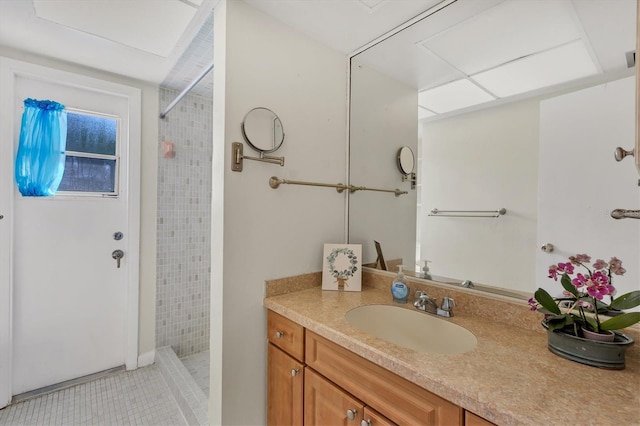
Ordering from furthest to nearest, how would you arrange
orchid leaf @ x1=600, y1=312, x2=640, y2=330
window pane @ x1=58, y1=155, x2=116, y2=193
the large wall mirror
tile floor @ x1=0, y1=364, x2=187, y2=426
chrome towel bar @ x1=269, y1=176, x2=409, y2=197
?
1. window pane @ x1=58, y1=155, x2=116, y2=193
2. tile floor @ x1=0, y1=364, x2=187, y2=426
3. chrome towel bar @ x1=269, y1=176, x2=409, y2=197
4. the large wall mirror
5. orchid leaf @ x1=600, y1=312, x2=640, y2=330

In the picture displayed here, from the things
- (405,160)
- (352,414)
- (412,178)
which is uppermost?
(405,160)

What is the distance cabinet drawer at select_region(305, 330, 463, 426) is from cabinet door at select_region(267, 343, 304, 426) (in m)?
0.12

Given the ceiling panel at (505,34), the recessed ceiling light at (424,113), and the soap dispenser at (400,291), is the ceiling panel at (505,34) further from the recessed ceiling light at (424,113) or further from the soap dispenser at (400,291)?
the soap dispenser at (400,291)

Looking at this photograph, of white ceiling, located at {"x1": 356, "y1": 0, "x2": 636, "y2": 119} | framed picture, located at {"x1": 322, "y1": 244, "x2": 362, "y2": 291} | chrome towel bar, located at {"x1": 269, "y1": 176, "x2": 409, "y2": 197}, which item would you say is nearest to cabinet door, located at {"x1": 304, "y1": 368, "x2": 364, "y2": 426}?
framed picture, located at {"x1": 322, "y1": 244, "x2": 362, "y2": 291}

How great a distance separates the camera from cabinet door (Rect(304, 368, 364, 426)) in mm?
986

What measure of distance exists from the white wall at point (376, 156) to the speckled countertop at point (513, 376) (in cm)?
68

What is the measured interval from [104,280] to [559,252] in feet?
9.11

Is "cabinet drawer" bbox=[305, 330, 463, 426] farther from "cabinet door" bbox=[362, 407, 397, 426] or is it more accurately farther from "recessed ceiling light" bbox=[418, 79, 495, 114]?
"recessed ceiling light" bbox=[418, 79, 495, 114]

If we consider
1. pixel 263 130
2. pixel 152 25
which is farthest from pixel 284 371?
pixel 152 25

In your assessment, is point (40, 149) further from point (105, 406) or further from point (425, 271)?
point (425, 271)

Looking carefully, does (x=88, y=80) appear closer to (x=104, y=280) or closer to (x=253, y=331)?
(x=104, y=280)

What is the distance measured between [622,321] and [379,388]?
0.70 m

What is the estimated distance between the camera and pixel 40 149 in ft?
5.95

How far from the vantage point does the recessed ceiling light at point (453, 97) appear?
51.6 inches
